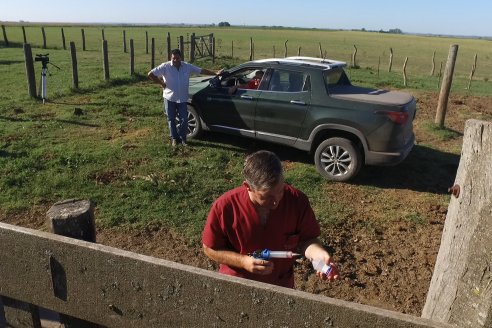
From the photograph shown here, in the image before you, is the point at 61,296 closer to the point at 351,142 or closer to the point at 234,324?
the point at 234,324

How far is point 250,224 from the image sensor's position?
2248 millimetres

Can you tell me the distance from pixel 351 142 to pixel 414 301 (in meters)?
2.99

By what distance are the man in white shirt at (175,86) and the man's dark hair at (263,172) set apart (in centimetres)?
577

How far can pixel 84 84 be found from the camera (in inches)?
531

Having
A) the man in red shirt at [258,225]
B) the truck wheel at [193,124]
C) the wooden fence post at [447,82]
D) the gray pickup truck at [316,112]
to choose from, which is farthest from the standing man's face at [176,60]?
the man in red shirt at [258,225]

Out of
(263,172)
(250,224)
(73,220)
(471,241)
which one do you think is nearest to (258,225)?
(250,224)

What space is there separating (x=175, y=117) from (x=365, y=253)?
441cm

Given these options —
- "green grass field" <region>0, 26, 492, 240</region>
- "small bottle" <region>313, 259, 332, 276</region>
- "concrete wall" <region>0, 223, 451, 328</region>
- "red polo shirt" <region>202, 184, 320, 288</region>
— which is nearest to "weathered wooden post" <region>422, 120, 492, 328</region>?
"concrete wall" <region>0, 223, 451, 328</region>

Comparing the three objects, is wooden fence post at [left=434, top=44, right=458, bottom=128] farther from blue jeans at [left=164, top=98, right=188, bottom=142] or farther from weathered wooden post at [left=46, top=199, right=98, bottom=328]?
weathered wooden post at [left=46, top=199, right=98, bottom=328]

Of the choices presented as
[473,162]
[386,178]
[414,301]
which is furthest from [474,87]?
[473,162]

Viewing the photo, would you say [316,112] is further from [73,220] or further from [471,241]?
[471,241]

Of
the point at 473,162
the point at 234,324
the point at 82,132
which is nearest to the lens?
the point at 473,162

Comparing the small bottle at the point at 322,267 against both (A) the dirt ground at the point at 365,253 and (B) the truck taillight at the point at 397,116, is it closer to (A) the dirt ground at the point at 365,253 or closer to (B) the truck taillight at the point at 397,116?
(A) the dirt ground at the point at 365,253

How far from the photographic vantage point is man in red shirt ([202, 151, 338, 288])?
2119mm
